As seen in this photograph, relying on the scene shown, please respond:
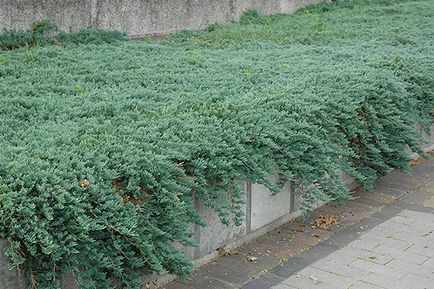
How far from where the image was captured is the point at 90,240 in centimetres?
363

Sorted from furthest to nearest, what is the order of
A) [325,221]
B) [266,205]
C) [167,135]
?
[325,221], [266,205], [167,135]

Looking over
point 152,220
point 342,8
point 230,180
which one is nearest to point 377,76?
point 230,180

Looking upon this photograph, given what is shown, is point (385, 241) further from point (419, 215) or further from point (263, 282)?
point (263, 282)

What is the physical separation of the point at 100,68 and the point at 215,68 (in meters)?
1.01

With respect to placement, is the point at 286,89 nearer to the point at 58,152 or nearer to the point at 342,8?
the point at 58,152

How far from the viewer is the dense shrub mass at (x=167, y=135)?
144 inches

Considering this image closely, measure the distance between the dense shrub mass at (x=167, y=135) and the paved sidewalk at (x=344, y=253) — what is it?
28 centimetres

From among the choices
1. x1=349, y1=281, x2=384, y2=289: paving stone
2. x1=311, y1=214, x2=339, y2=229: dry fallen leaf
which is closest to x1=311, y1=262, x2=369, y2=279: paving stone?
x1=349, y1=281, x2=384, y2=289: paving stone

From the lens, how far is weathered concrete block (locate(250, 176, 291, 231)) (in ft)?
17.3

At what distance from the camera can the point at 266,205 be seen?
5.39 meters

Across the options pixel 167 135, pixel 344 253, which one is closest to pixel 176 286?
pixel 167 135

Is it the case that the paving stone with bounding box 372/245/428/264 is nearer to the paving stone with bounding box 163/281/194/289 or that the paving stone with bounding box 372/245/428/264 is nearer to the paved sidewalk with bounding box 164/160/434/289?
the paved sidewalk with bounding box 164/160/434/289

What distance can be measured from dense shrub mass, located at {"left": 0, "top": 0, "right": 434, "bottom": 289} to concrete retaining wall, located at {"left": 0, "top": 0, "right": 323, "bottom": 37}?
4.75ft

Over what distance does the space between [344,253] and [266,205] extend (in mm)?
631
